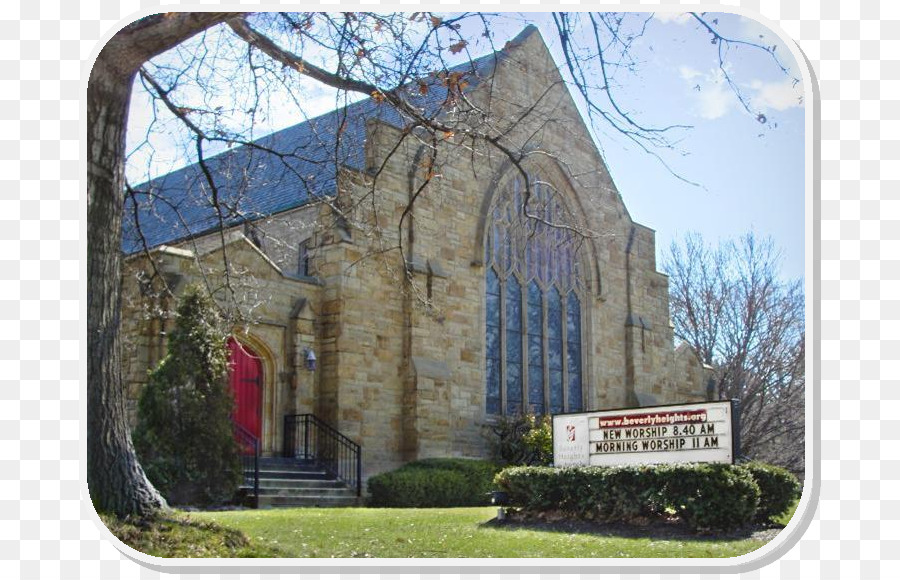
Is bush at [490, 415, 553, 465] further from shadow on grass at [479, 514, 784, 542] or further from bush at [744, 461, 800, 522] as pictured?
bush at [744, 461, 800, 522]

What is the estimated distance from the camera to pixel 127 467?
27.1 ft

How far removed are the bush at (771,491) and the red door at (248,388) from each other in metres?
8.20

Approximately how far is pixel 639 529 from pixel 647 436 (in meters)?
1.17

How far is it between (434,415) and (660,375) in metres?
8.07

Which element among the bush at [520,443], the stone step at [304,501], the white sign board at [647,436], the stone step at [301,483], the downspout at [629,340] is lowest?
the stone step at [304,501]

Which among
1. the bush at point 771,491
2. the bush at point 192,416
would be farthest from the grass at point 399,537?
the bush at point 192,416

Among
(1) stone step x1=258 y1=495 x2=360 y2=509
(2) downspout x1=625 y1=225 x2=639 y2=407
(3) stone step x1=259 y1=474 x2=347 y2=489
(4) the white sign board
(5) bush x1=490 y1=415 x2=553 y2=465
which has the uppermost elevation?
(2) downspout x1=625 y1=225 x2=639 y2=407

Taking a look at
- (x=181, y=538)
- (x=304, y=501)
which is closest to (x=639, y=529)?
(x=181, y=538)

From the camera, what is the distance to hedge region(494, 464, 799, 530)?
35.6ft

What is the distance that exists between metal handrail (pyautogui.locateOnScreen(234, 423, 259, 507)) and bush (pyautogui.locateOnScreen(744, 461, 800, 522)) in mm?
6444

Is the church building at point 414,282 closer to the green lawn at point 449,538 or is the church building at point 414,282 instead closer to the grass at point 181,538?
the green lawn at point 449,538

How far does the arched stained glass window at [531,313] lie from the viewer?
2058 centimetres

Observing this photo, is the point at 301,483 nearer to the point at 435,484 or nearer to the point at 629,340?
the point at 435,484

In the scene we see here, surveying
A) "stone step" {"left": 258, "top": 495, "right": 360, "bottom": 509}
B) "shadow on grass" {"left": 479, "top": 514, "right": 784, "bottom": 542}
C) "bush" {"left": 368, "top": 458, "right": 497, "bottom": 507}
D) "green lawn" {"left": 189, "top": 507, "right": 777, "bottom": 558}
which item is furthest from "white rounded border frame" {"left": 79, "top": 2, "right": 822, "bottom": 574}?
"bush" {"left": 368, "top": 458, "right": 497, "bottom": 507}
